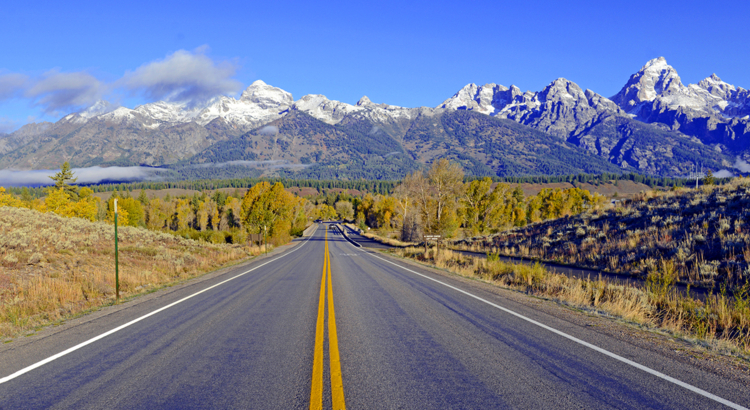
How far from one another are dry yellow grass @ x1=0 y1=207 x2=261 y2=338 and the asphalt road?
207 centimetres

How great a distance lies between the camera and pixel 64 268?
15250mm

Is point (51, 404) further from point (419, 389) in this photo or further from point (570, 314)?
point (570, 314)

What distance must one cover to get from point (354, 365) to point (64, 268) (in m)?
15.5

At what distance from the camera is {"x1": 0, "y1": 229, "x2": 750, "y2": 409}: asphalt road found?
4156 millimetres

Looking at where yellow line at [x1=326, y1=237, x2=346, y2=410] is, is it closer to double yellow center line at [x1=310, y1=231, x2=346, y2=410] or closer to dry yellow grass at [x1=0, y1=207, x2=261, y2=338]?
double yellow center line at [x1=310, y1=231, x2=346, y2=410]

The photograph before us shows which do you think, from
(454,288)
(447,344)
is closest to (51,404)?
(447,344)

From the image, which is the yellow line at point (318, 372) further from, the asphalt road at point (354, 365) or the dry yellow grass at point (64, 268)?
the dry yellow grass at point (64, 268)

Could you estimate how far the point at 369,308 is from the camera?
30.7 ft

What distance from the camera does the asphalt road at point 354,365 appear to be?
4.16 meters

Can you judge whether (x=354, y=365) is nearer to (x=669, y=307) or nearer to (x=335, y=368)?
(x=335, y=368)

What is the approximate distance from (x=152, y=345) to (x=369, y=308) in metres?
4.66

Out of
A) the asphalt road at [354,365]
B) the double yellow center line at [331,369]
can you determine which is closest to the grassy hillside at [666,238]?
the asphalt road at [354,365]

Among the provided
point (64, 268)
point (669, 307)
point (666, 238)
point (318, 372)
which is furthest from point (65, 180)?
point (669, 307)

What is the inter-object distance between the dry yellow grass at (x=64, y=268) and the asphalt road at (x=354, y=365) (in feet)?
6.81
